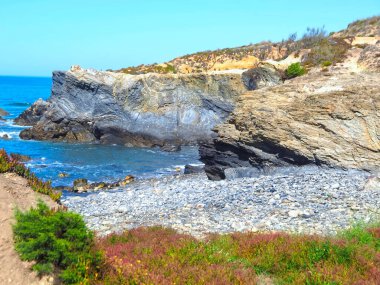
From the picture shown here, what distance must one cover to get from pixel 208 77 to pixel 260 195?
43.2 metres

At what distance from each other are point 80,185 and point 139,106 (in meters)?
27.7

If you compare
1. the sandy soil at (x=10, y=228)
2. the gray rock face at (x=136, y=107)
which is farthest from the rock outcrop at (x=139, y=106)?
the sandy soil at (x=10, y=228)

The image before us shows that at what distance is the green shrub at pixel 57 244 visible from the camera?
795 cm

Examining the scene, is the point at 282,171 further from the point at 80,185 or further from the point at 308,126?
the point at 80,185

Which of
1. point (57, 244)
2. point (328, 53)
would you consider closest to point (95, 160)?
point (328, 53)

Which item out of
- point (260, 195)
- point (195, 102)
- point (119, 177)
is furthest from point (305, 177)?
point (195, 102)

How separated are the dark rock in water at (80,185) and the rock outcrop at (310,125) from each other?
1196 centimetres

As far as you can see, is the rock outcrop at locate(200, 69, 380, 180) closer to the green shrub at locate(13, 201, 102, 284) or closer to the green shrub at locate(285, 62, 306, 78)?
the green shrub at locate(13, 201, 102, 284)

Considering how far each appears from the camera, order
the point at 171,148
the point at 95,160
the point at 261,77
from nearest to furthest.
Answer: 1. the point at 95,160
2. the point at 171,148
3. the point at 261,77

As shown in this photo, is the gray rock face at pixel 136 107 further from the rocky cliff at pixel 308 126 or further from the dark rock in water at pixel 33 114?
the rocky cliff at pixel 308 126

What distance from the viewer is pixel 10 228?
32.0 feet

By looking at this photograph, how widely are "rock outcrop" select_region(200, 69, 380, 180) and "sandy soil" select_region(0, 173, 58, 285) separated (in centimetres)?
1688

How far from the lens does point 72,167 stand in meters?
43.0

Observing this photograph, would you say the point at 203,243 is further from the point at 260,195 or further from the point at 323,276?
the point at 260,195
